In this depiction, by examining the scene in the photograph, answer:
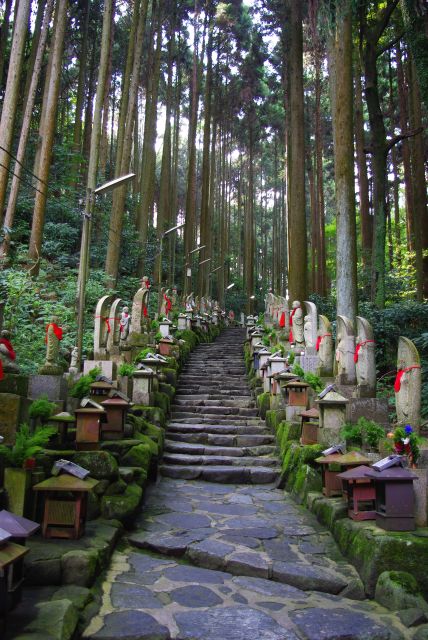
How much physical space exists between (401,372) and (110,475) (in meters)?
3.41

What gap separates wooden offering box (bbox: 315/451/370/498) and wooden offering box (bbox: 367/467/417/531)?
0.79 metres

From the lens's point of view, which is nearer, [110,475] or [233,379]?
[110,475]

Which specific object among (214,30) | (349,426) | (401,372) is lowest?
(349,426)

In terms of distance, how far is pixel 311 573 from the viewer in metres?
4.57

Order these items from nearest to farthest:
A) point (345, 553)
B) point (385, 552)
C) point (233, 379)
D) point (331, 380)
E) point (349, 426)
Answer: point (385, 552) → point (345, 553) → point (349, 426) → point (331, 380) → point (233, 379)

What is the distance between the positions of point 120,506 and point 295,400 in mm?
3937

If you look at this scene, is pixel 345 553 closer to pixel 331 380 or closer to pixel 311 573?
pixel 311 573

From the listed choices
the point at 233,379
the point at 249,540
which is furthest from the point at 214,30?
the point at 249,540

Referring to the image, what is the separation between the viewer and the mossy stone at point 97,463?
5.55 metres

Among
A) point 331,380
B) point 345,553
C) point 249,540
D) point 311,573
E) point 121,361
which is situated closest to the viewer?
point 311,573

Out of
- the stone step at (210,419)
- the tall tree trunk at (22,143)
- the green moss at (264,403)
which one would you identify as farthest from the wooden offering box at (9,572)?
the tall tree trunk at (22,143)

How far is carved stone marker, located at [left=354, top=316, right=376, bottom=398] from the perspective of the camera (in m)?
6.98

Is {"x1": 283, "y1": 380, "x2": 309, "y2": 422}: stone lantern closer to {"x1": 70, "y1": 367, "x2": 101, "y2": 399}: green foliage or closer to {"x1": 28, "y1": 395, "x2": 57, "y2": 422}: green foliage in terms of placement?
{"x1": 70, "y1": 367, "x2": 101, "y2": 399}: green foliage

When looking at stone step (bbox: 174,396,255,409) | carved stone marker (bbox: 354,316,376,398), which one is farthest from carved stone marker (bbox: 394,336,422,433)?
stone step (bbox: 174,396,255,409)
